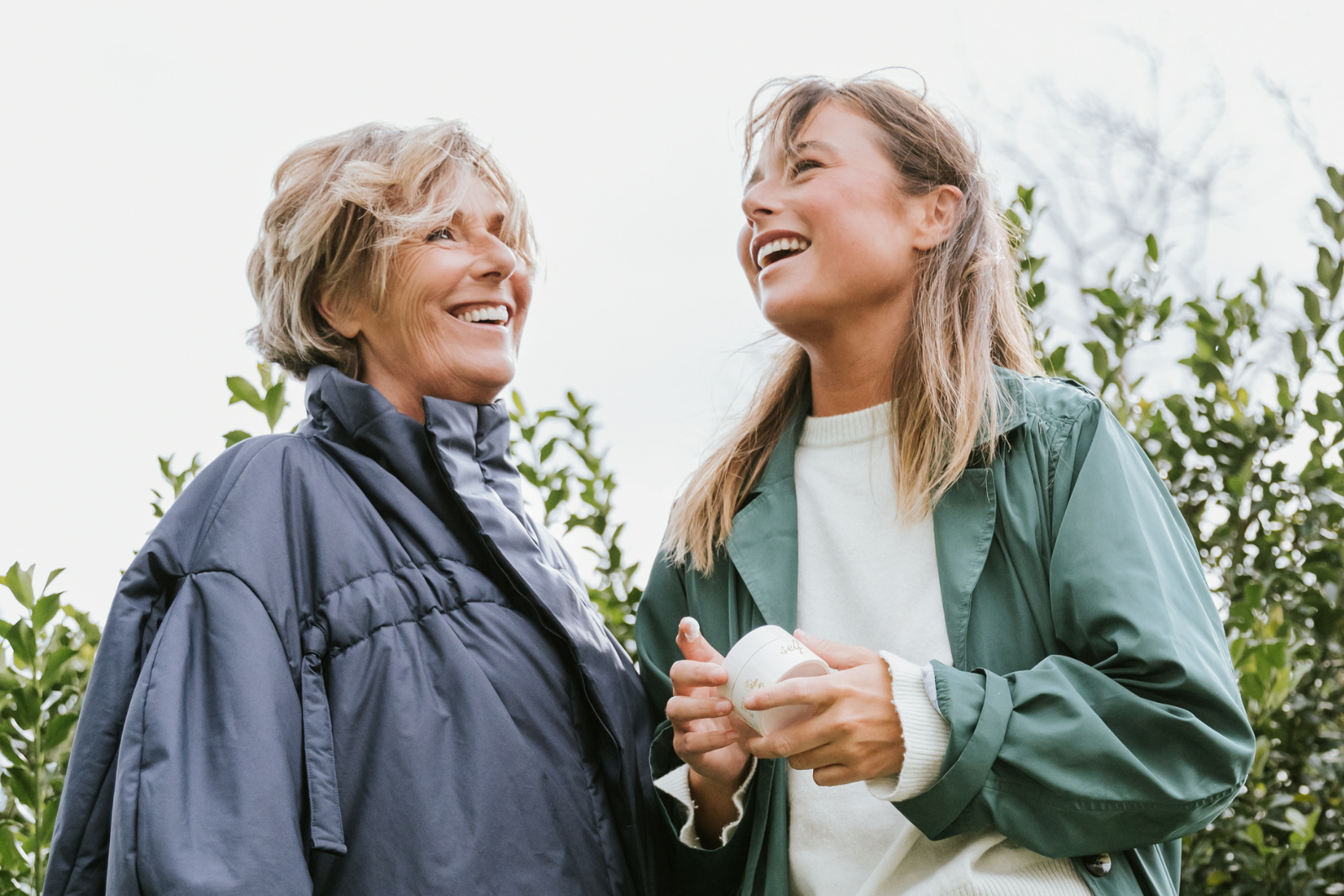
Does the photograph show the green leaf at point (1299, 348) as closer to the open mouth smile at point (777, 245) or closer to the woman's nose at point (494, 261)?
the open mouth smile at point (777, 245)

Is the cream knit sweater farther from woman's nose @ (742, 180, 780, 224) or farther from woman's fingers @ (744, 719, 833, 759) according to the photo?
woman's nose @ (742, 180, 780, 224)

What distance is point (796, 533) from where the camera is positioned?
1.78 meters

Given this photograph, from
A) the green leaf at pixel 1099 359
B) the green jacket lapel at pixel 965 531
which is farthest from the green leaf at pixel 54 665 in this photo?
the green leaf at pixel 1099 359

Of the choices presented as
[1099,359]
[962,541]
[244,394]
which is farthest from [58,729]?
[1099,359]

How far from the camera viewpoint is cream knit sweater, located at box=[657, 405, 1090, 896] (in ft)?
4.50

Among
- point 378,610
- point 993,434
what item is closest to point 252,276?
point 378,610

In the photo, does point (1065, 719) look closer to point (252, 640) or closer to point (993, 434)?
point (993, 434)

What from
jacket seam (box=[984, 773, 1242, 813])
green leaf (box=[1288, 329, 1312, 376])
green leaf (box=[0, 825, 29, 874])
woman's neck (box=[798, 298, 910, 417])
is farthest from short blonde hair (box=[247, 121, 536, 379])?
green leaf (box=[1288, 329, 1312, 376])

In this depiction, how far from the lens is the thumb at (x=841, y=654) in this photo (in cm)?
138

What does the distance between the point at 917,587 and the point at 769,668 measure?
0.41 metres

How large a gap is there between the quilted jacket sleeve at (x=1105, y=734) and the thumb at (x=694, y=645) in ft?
1.02

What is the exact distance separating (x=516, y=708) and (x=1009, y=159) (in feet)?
24.2

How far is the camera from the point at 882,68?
2000 mm

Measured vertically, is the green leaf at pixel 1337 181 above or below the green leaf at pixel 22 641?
above
